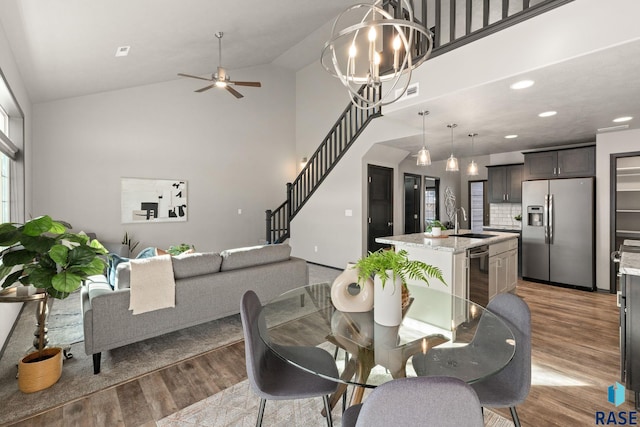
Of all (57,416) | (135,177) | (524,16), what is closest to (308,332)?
(57,416)

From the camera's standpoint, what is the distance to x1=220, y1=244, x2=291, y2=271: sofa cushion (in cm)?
319

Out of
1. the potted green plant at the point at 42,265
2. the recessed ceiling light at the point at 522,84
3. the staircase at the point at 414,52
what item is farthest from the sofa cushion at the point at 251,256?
the recessed ceiling light at the point at 522,84

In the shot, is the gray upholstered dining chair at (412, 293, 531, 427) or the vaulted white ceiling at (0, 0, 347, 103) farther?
the vaulted white ceiling at (0, 0, 347, 103)

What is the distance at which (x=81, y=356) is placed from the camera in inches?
103

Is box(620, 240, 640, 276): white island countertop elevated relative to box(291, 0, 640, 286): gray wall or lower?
lower

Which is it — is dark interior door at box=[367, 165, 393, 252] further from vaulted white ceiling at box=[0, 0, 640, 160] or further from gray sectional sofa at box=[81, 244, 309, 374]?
gray sectional sofa at box=[81, 244, 309, 374]

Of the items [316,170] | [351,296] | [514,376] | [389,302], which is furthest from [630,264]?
[316,170]

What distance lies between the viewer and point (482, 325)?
5.28 feet

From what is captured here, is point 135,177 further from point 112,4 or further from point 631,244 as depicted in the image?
point 631,244

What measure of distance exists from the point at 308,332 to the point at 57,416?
66.6 inches

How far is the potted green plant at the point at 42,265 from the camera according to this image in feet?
6.52

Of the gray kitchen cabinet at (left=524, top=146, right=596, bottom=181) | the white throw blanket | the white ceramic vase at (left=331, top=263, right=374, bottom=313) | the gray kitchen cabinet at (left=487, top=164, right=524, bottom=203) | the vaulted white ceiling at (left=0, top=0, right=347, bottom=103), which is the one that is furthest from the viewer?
the gray kitchen cabinet at (left=487, top=164, right=524, bottom=203)

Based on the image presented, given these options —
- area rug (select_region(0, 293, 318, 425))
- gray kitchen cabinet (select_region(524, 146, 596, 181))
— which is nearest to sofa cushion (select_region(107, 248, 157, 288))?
area rug (select_region(0, 293, 318, 425))

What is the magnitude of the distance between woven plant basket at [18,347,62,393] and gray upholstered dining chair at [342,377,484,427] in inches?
97.7
